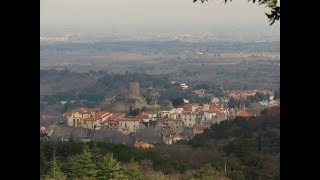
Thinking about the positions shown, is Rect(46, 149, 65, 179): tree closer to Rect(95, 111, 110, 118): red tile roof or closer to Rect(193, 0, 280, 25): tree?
Rect(95, 111, 110, 118): red tile roof

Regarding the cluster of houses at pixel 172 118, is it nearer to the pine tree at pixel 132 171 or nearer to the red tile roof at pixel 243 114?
the red tile roof at pixel 243 114

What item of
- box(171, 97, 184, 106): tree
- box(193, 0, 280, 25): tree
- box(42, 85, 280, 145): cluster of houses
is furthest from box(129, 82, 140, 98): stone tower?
box(193, 0, 280, 25): tree

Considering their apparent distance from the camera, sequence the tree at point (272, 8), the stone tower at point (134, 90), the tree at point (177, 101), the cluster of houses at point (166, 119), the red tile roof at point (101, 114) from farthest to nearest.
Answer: the stone tower at point (134, 90) → the tree at point (177, 101) → the red tile roof at point (101, 114) → the cluster of houses at point (166, 119) → the tree at point (272, 8)

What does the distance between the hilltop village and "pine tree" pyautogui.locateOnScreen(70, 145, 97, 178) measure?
188 centimetres

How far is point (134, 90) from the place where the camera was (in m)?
15.4

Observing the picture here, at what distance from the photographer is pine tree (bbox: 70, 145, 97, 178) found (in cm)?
909

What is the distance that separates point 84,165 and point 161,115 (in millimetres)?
5010

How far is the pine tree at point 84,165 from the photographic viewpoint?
9.09 m

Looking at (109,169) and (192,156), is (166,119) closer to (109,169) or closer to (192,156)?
(192,156)

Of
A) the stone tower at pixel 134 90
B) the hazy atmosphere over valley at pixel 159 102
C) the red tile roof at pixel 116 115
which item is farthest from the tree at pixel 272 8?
the stone tower at pixel 134 90

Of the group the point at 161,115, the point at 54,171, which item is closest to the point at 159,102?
the point at 161,115
